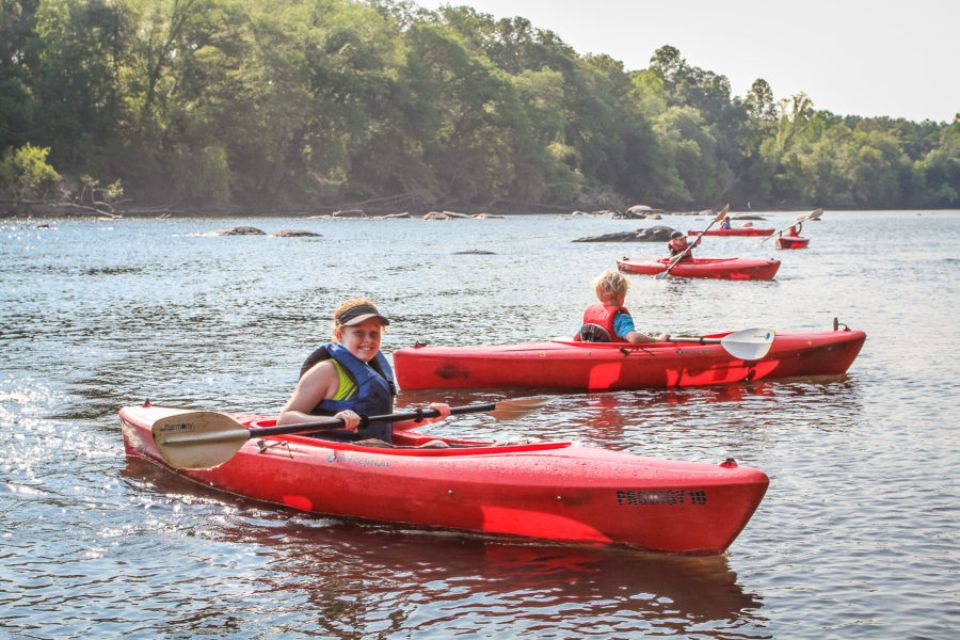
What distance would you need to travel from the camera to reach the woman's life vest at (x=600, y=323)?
1031cm

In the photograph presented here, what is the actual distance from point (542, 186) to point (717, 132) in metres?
36.1

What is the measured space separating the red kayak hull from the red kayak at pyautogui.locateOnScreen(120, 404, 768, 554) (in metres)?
3.85

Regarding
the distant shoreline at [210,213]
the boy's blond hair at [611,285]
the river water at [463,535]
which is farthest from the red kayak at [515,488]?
the distant shoreline at [210,213]

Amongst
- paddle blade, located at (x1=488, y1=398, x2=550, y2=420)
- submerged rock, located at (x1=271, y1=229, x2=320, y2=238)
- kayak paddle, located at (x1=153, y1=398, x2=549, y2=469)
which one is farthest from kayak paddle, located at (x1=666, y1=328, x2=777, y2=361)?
submerged rock, located at (x1=271, y1=229, x2=320, y2=238)

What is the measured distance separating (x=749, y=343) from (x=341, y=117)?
58.7m

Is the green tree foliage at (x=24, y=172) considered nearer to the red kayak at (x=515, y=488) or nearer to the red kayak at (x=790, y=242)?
the red kayak at (x=790, y=242)

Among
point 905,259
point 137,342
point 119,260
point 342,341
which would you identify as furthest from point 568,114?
point 342,341

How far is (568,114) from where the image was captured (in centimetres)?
9238

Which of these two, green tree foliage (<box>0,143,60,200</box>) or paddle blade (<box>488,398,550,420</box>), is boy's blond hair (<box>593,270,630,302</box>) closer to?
paddle blade (<box>488,398,550,420</box>)

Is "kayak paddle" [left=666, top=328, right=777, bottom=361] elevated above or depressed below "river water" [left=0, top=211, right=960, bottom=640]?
above

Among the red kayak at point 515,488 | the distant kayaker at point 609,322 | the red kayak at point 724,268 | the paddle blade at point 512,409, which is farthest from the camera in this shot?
the red kayak at point 724,268

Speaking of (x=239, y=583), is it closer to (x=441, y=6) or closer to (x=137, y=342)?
(x=137, y=342)

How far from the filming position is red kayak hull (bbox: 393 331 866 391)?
33.9 feet

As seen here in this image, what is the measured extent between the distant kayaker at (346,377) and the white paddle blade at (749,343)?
4746 millimetres
